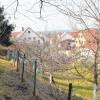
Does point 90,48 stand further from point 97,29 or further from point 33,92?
point 33,92

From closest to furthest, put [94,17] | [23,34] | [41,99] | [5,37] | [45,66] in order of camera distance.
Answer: [94,17] < [41,99] < [5,37] < [45,66] < [23,34]

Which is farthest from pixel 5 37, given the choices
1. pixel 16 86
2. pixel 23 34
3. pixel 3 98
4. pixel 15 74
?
pixel 23 34

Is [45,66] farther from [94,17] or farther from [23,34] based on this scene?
[23,34]

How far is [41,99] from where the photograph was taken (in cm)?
1128

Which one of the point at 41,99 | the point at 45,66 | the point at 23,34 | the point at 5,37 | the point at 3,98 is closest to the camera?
the point at 3,98

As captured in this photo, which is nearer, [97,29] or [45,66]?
[97,29]

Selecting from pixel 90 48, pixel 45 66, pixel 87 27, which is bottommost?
pixel 45 66

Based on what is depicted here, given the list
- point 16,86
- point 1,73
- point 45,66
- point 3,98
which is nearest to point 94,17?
point 3,98

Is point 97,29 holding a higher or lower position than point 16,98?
higher

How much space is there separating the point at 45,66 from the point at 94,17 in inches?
1070

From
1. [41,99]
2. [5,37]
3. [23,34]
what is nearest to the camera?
[41,99]

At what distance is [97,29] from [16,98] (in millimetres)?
3357

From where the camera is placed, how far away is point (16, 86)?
11906 mm

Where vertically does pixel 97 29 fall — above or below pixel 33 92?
above
